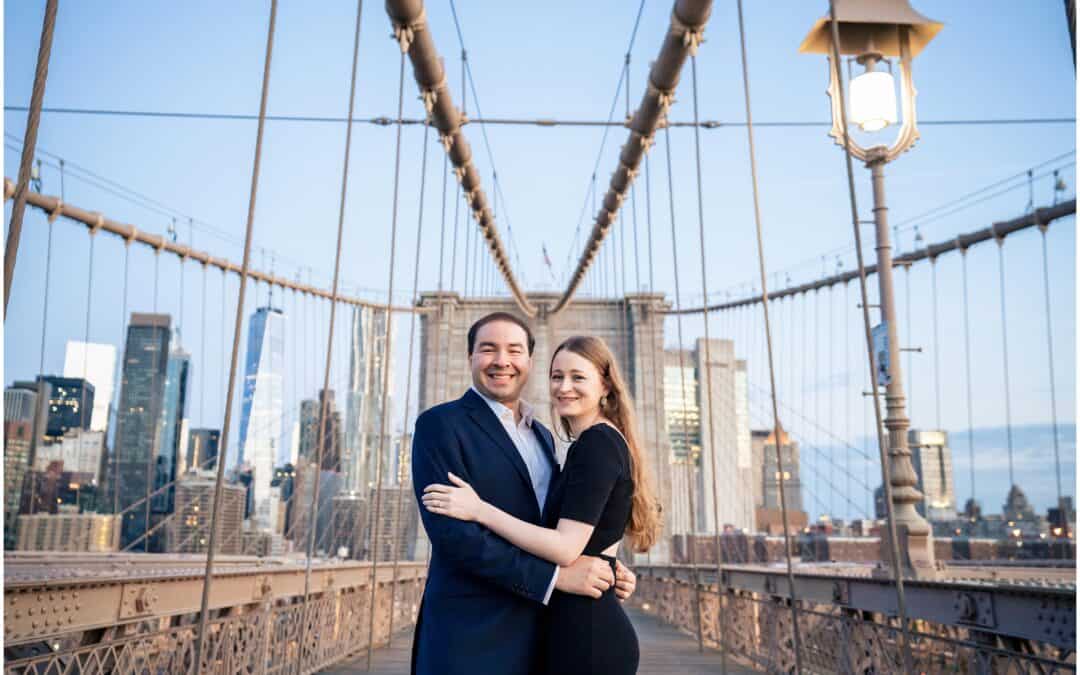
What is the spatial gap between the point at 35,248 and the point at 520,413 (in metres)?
13.9

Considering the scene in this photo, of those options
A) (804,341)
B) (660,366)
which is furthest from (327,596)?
(660,366)

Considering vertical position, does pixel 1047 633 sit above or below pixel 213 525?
below

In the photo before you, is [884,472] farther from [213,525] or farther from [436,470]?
[213,525]

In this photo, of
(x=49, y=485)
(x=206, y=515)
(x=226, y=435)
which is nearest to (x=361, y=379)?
(x=206, y=515)

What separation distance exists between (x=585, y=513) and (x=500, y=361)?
38cm

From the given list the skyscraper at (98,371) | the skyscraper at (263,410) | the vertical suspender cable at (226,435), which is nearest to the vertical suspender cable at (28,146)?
the vertical suspender cable at (226,435)

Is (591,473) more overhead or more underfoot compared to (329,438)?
more underfoot

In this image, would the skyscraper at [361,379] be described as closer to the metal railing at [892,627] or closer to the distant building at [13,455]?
the distant building at [13,455]

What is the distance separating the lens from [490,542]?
1.54 m

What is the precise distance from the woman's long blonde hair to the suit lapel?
6.5 inches

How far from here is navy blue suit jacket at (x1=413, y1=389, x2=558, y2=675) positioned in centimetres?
154

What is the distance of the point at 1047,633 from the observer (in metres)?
3.51

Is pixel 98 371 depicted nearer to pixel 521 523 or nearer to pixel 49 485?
pixel 49 485

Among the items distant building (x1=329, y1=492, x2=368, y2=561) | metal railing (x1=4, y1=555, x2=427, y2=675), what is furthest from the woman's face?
distant building (x1=329, y1=492, x2=368, y2=561)
